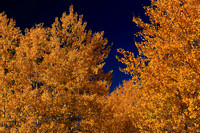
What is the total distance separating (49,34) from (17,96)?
5585 millimetres

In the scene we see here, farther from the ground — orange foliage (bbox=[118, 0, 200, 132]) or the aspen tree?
the aspen tree

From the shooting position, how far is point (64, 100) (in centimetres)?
847

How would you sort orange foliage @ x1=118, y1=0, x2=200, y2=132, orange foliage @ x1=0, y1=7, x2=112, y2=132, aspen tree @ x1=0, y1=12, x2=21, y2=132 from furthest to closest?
→ aspen tree @ x1=0, y1=12, x2=21, y2=132, orange foliage @ x1=0, y1=7, x2=112, y2=132, orange foliage @ x1=118, y1=0, x2=200, y2=132

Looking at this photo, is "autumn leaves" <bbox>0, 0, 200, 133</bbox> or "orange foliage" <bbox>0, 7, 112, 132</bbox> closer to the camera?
"autumn leaves" <bbox>0, 0, 200, 133</bbox>

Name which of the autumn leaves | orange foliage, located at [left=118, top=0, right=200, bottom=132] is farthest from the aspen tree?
orange foliage, located at [left=118, top=0, right=200, bottom=132]

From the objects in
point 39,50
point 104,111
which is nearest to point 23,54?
point 39,50

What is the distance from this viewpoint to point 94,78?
430 inches

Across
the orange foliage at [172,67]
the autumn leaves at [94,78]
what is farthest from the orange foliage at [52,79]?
the orange foliage at [172,67]

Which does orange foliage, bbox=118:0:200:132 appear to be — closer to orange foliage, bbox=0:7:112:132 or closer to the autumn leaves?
the autumn leaves

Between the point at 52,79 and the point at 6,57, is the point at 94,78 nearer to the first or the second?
the point at 52,79

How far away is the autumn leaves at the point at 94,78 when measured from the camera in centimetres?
522

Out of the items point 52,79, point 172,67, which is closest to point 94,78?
point 52,79

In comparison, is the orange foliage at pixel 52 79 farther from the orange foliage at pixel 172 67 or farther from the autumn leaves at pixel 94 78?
the orange foliage at pixel 172 67

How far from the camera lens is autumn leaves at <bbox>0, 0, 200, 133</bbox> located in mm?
5223
